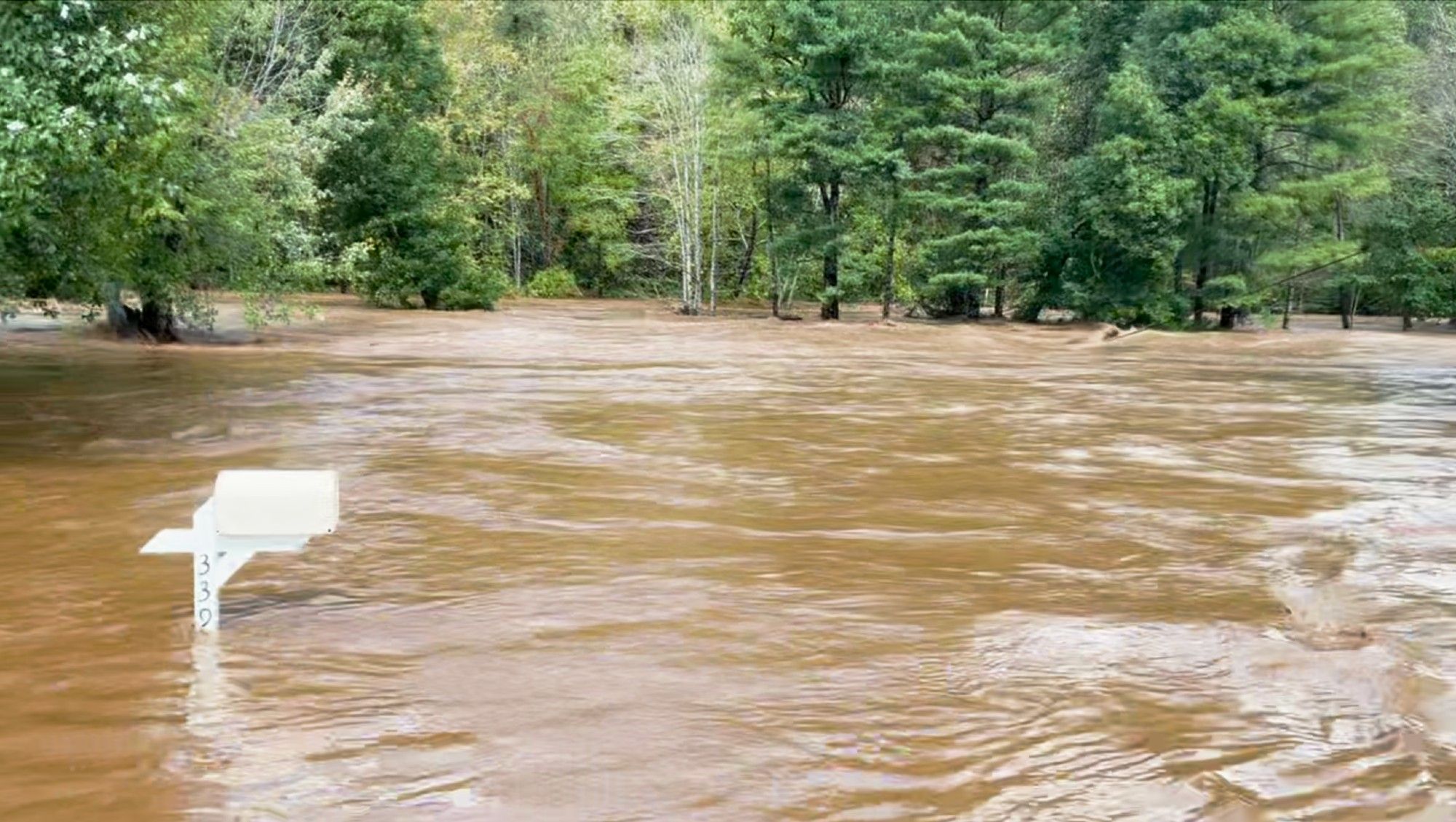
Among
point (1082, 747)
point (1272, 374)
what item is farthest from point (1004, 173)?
point (1082, 747)

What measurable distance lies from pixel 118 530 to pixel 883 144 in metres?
27.8

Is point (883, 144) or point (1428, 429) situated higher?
point (883, 144)

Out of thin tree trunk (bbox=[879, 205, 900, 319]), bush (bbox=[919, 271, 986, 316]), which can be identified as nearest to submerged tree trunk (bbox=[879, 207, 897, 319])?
thin tree trunk (bbox=[879, 205, 900, 319])

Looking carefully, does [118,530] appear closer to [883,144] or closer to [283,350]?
[283,350]

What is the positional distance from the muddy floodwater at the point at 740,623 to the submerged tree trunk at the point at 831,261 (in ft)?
68.7

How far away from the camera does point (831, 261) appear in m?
36.7

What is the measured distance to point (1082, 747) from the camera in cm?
516

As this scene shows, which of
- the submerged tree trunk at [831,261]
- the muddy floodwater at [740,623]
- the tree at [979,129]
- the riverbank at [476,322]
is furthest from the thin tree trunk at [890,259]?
the muddy floodwater at [740,623]

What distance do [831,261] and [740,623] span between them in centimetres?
3035

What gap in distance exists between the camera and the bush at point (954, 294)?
33.7 m

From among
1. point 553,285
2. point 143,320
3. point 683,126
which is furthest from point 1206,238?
point 143,320

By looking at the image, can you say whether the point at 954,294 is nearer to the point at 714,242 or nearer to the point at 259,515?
the point at 714,242

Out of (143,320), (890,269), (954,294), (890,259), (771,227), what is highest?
(771,227)

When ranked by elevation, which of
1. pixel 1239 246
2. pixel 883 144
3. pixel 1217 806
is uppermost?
pixel 883 144
